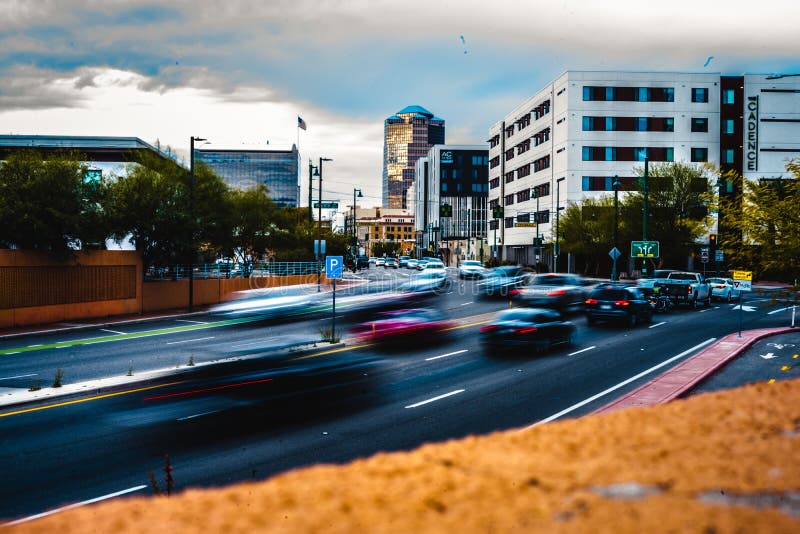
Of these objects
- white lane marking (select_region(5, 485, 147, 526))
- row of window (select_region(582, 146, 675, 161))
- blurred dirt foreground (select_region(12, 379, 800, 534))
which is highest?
row of window (select_region(582, 146, 675, 161))

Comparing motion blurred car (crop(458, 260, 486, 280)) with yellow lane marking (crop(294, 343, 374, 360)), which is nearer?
yellow lane marking (crop(294, 343, 374, 360))

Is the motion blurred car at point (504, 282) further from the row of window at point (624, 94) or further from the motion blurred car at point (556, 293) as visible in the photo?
the row of window at point (624, 94)

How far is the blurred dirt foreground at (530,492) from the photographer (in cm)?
636

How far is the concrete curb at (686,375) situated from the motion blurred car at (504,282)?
61.6 feet

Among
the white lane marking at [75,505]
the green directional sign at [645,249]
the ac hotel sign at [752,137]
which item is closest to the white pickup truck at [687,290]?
the green directional sign at [645,249]

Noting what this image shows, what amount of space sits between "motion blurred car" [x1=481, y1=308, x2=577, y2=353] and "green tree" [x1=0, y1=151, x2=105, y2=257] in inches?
801

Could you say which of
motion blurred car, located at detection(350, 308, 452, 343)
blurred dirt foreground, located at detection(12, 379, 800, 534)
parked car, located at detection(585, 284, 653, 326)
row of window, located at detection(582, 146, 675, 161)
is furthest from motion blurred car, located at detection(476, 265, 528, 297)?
row of window, located at detection(582, 146, 675, 161)

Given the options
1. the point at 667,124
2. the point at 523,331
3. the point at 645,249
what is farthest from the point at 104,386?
the point at 667,124

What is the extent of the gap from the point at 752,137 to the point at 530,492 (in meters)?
77.9

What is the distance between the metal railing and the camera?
37625mm

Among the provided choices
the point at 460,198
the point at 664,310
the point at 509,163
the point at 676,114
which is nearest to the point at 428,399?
the point at 664,310

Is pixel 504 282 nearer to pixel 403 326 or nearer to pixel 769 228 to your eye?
pixel 403 326

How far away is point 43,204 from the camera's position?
29.9 meters

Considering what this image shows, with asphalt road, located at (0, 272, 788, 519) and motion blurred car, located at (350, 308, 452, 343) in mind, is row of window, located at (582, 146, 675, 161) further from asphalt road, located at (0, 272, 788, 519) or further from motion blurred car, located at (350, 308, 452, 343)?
motion blurred car, located at (350, 308, 452, 343)
